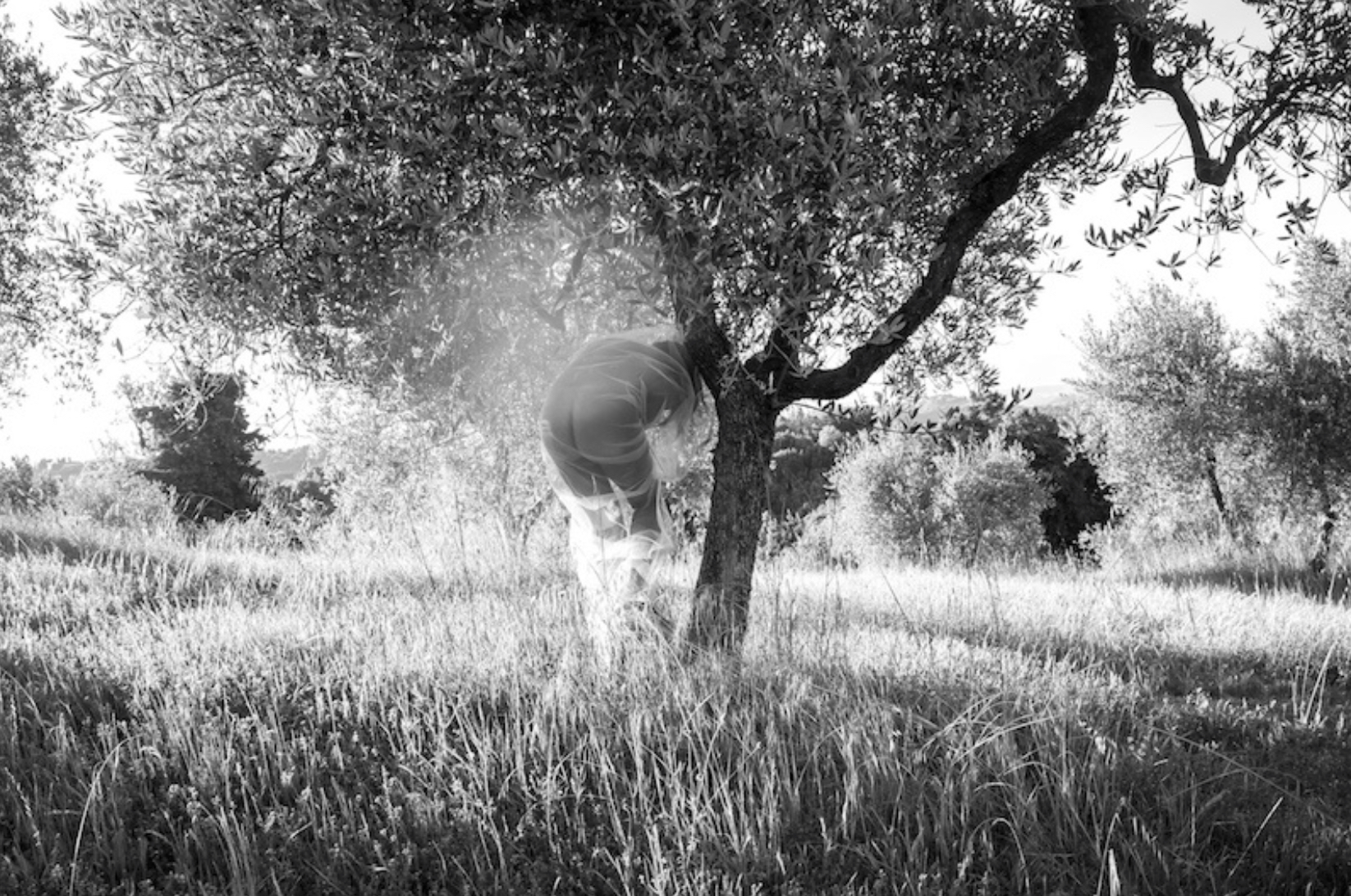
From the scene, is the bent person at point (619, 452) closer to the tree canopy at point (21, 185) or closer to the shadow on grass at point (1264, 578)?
the shadow on grass at point (1264, 578)

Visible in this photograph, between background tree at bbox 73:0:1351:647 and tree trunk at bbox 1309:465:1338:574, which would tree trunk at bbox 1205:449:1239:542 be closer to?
tree trunk at bbox 1309:465:1338:574

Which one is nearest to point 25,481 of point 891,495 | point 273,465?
point 273,465

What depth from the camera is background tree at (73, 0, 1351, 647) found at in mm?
4309

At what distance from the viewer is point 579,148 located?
4449 millimetres

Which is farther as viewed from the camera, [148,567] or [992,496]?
[992,496]

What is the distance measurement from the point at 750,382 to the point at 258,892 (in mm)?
3966

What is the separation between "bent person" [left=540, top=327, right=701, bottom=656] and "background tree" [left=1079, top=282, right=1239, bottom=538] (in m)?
20.0

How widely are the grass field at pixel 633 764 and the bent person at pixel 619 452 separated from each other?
1.53 feet

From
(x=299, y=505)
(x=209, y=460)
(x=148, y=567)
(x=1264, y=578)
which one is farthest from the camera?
(x=209, y=460)

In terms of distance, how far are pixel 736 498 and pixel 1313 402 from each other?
63.7ft

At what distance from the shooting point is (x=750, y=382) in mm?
6148

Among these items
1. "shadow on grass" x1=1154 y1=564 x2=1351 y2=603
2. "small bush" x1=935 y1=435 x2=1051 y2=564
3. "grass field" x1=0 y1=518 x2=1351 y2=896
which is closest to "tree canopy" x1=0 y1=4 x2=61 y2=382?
"grass field" x1=0 y1=518 x2=1351 y2=896

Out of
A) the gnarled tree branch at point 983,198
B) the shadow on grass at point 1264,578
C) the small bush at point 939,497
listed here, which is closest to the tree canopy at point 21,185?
the gnarled tree branch at point 983,198

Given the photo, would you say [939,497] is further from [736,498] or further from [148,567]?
[736,498]
